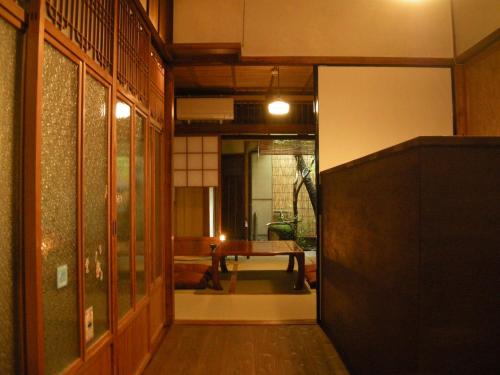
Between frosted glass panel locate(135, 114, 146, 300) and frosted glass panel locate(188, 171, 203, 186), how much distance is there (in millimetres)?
4466

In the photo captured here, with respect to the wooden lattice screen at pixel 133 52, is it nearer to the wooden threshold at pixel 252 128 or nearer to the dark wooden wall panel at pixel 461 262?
the dark wooden wall panel at pixel 461 262

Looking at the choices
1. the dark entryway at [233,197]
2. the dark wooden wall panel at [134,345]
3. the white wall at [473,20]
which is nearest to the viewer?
the dark wooden wall panel at [134,345]

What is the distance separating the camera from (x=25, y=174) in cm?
132

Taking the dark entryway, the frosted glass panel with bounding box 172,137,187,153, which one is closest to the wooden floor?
the frosted glass panel with bounding box 172,137,187,153

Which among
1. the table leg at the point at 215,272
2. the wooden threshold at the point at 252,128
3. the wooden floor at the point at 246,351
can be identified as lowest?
the wooden floor at the point at 246,351

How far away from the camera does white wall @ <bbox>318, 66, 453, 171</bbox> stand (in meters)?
3.68

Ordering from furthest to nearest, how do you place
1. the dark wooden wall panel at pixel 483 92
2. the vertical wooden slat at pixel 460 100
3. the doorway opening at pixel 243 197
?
the doorway opening at pixel 243 197
the vertical wooden slat at pixel 460 100
the dark wooden wall panel at pixel 483 92

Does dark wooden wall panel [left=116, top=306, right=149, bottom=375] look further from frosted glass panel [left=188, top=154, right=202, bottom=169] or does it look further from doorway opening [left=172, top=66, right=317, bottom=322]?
frosted glass panel [left=188, top=154, right=202, bottom=169]

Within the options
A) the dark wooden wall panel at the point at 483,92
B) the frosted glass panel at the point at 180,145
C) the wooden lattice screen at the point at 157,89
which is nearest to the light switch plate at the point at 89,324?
the wooden lattice screen at the point at 157,89

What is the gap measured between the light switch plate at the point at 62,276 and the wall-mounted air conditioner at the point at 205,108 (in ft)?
16.4

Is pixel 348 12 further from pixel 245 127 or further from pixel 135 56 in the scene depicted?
pixel 245 127

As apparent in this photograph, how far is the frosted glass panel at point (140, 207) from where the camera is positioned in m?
2.68

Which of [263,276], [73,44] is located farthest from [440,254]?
[263,276]

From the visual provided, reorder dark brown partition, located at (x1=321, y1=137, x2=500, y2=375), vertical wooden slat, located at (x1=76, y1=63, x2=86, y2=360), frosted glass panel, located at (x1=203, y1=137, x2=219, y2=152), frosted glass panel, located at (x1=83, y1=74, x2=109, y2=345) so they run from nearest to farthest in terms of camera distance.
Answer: dark brown partition, located at (x1=321, y1=137, x2=500, y2=375) < vertical wooden slat, located at (x1=76, y1=63, x2=86, y2=360) < frosted glass panel, located at (x1=83, y1=74, x2=109, y2=345) < frosted glass panel, located at (x1=203, y1=137, x2=219, y2=152)
